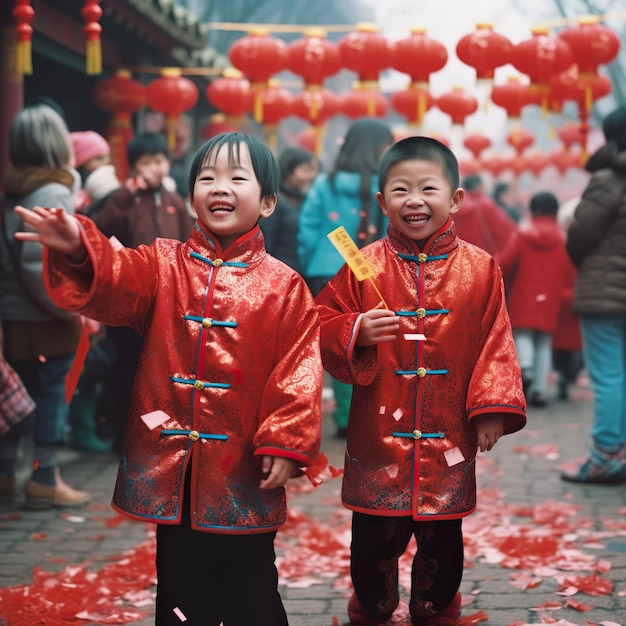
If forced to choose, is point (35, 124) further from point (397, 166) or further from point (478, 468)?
point (478, 468)

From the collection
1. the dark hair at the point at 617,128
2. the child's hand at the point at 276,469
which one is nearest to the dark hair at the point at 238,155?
the child's hand at the point at 276,469

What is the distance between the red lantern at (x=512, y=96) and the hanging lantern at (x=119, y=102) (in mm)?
3743

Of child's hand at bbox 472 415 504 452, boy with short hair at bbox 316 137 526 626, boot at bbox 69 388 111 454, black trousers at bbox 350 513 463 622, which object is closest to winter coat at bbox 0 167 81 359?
boot at bbox 69 388 111 454

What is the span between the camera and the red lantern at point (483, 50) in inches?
325

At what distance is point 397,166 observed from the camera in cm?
362

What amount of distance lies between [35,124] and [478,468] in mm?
3534

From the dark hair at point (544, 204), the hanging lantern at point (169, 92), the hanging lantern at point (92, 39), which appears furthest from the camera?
the hanging lantern at point (169, 92)

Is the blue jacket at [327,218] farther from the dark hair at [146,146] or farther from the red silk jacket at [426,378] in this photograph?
the red silk jacket at [426,378]

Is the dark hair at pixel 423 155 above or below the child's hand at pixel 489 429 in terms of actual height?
above

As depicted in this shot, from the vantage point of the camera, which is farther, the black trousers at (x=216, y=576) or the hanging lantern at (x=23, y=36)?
the hanging lantern at (x=23, y=36)

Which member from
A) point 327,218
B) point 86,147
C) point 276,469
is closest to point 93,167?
point 86,147

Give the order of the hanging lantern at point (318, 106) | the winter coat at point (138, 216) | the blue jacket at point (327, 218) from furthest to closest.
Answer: the hanging lantern at point (318, 106) → the blue jacket at point (327, 218) → the winter coat at point (138, 216)

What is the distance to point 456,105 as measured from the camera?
11180 millimetres

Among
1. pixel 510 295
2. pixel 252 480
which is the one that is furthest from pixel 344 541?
pixel 510 295
